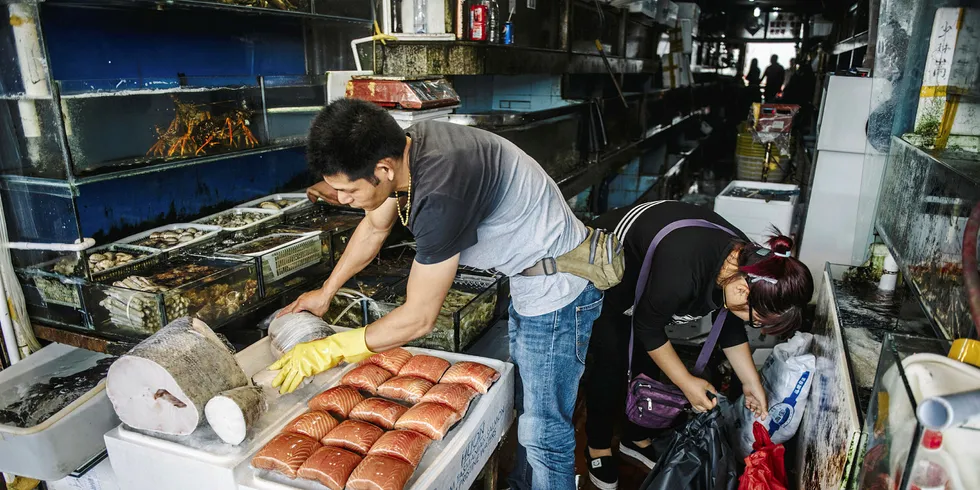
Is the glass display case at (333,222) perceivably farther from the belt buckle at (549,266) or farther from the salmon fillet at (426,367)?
the belt buckle at (549,266)

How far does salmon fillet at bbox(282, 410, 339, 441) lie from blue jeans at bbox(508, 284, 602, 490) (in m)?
0.72

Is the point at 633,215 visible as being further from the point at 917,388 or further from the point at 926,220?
the point at 917,388

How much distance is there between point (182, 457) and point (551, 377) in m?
1.24

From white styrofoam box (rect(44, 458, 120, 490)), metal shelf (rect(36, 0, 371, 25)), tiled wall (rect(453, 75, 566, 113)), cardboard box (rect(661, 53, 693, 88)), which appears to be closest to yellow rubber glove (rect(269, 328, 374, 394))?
white styrofoam box (rect(44, 458, 120, 490))

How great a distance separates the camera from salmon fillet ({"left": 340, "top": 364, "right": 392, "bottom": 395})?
219 cm

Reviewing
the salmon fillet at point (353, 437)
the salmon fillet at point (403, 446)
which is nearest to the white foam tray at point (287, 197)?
the salmon fillet at point (353, 437)

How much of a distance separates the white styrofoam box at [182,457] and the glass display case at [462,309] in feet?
2.62

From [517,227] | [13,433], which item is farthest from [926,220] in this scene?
[13,433]

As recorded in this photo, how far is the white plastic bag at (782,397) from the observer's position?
2.50 metres

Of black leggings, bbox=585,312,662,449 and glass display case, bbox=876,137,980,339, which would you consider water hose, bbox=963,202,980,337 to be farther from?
black leggings, bbox=585,312,662,449

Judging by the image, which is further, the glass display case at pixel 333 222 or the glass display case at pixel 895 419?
the glass display case at pixel 333 222

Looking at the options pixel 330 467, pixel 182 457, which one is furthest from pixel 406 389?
pixel 182 457

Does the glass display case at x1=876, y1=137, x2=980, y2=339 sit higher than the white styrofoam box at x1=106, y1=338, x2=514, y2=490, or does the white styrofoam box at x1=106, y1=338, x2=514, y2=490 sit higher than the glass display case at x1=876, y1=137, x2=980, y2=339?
the glass display case at x1=876, y1=137, x2=980, y2=339

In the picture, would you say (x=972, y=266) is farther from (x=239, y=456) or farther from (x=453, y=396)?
(x=239, y=456)
